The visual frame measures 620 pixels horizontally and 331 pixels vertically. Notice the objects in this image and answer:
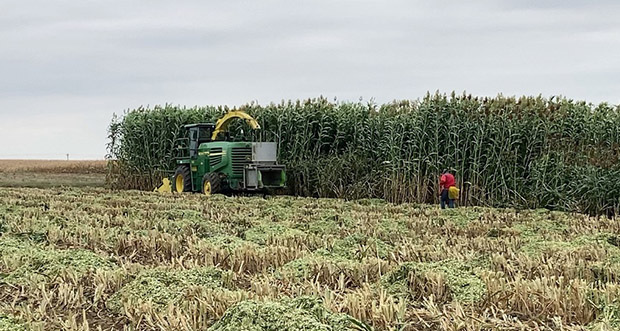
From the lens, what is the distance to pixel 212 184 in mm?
17828

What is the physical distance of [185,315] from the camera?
4184mm

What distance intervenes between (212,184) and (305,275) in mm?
12590

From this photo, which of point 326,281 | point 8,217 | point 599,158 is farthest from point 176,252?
point 599,158

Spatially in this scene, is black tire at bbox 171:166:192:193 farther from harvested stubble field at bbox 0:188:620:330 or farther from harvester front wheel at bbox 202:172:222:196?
harvested stubble field at bbox 0:188:620:330

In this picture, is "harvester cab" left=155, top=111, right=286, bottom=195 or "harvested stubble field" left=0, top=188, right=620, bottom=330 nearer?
"harvested stubble field" left=0, top=188, right=620, bottom=330

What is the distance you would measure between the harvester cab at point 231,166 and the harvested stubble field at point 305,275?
7994 mm

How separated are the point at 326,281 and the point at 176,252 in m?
2.02

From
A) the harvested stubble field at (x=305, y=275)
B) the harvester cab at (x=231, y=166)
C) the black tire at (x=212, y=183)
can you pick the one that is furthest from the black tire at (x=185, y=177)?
the harvested stubble field at (x=305, y=275)

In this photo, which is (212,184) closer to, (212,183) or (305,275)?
(212,183)

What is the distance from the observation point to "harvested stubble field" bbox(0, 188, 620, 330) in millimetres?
4109

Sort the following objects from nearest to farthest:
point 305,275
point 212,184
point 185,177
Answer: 1. point 305,275
2. point 212,184
3. point 185,177

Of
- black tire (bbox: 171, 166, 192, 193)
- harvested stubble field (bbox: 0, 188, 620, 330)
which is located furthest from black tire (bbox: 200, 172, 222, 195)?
harvested stubble field (bbox: 0, 188, 620, 330)

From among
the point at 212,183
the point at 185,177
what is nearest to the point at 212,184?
Result: the point at 212,183

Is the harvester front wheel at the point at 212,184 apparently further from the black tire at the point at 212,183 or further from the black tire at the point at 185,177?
the black tire at the point at 185,177
